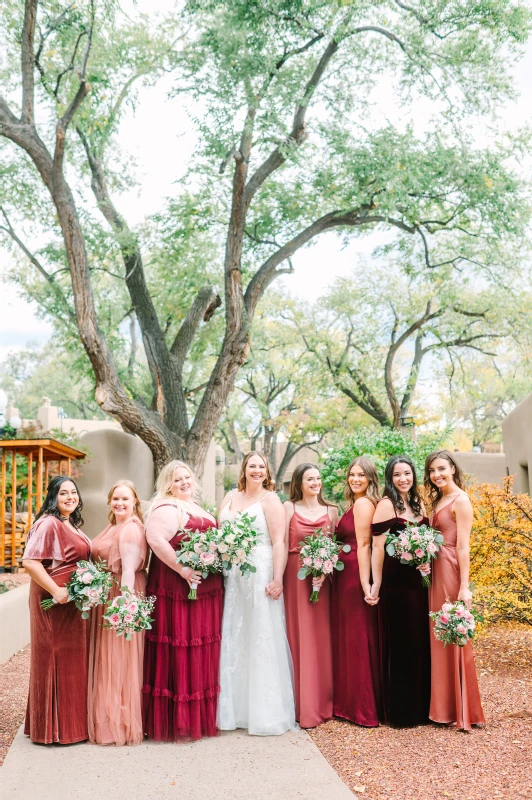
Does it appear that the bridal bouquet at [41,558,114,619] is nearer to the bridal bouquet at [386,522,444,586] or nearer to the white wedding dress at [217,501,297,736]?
the white wedding dress at [217,501,297,736]

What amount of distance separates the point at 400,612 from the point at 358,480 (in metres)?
1.08

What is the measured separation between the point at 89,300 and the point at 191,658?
9284 mm

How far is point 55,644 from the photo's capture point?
537 cm

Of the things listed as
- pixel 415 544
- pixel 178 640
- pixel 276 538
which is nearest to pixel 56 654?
pixel 178 640

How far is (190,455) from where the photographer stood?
626 inches

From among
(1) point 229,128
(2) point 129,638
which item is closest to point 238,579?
(2) point 129,638

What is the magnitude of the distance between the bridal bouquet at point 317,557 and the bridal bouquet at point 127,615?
4.10 feet

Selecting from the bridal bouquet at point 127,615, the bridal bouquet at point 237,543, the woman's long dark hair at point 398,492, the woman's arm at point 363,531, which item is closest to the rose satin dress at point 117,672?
the bridal bouquet at point 127,615

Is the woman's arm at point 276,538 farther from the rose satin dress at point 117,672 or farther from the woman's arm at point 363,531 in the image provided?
the rose satin dress at point 117,672

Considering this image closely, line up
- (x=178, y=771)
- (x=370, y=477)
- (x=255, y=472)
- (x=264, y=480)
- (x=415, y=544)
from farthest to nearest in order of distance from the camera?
(x=370, y=477) < (x=264, y=480) < (x=255, y=472) < (x=415, y=544) < (x=178, y=771)

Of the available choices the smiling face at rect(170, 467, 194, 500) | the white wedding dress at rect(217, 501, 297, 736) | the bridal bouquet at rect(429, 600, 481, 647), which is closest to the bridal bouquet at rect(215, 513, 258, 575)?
the white wedding dress at rect(217, 501, 297, 736)

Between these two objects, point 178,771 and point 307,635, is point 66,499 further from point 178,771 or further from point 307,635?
point 307,635

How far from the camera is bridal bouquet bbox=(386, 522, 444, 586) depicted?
18.5ft

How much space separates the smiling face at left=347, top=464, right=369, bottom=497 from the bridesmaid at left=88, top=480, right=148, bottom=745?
68.8 inches
